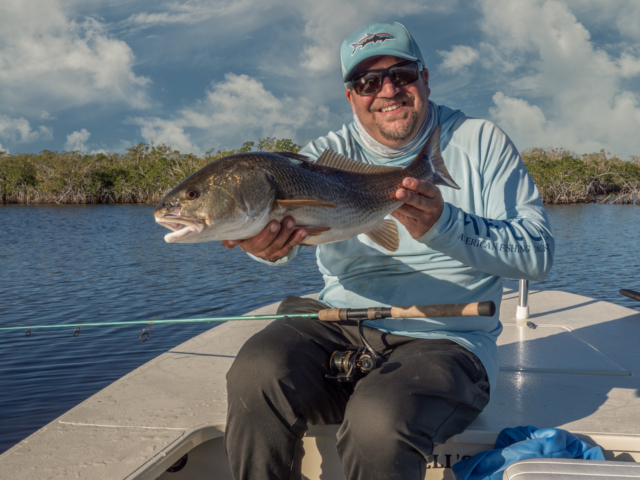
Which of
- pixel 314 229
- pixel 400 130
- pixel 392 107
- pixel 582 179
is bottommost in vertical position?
pixel 314 229

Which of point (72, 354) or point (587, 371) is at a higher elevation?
point (587, 371)

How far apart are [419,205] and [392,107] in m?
0.94

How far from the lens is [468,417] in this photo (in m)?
2.26

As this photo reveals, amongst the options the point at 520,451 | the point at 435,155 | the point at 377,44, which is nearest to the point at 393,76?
the point at 377,44

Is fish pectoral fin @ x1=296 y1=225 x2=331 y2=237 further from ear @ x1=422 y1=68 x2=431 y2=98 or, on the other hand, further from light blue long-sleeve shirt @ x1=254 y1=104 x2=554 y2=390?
ear @ x1=422 y1=68 x2=431 y2=98

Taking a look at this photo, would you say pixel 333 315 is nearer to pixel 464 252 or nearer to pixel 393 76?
pixel 464 252

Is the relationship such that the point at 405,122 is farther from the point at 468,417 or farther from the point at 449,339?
the point at 468,417

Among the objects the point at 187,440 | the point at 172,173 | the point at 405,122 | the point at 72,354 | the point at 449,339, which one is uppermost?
the point at 172,173

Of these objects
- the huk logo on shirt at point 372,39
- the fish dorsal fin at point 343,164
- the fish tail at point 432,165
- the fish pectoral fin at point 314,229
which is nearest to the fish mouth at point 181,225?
the fish pectoral fin at point 314,229

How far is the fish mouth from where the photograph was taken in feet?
6.97

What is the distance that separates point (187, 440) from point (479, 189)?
2017mm

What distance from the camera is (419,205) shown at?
7.45ft

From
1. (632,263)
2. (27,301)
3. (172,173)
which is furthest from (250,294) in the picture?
(172,173)

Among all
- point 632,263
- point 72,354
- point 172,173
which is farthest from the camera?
point 172,173
